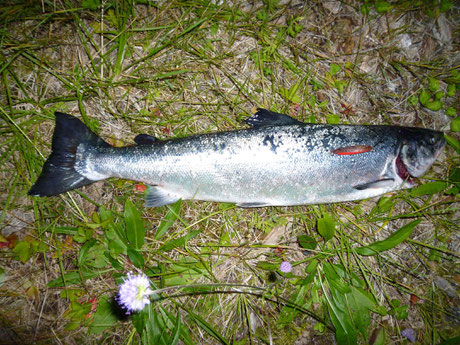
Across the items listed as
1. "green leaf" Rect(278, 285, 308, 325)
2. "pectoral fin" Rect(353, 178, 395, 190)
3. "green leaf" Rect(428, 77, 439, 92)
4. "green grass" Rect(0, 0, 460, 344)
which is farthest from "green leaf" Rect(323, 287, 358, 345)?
"green leaf" Rect(428, 77, 439, 92)

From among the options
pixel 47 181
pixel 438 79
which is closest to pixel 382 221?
pixel 438 79

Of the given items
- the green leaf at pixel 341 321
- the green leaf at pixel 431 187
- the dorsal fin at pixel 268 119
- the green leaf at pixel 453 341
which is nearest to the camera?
the green leaf at pixel 341 321

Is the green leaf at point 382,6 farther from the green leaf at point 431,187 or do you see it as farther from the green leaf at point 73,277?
the green leaf at point 73,277

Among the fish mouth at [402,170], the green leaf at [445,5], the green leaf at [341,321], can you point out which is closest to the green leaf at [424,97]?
the fish mouth at [402,170]

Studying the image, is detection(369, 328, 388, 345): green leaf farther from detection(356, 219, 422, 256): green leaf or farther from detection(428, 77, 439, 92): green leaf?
detection(428, 77, 439, 92): green leaf

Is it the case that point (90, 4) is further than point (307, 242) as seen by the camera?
Yes

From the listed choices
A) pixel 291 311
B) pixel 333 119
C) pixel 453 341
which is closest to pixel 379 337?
pixel 453 341

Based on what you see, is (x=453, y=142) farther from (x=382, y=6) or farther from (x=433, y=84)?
(x=382, y=6)
